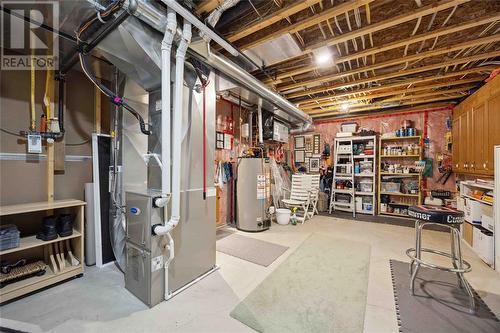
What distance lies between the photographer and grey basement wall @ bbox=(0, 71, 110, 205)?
6.83 ft

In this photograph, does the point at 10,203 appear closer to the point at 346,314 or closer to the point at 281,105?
the point at 346,314

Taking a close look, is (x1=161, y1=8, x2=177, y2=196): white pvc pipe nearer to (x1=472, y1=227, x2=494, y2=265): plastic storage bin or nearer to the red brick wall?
(x1=472, y1=227, x2=494, y2=265): plastic storage bin

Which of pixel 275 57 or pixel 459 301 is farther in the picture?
pixel 275 57

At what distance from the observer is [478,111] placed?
328 centimetres

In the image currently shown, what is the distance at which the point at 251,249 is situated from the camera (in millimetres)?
3020

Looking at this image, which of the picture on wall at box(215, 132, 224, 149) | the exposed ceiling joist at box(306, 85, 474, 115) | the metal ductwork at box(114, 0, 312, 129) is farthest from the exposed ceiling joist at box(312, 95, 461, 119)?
the metal ductwork at box(114, 0, 312, 129)

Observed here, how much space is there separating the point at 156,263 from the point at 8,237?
1.33 m

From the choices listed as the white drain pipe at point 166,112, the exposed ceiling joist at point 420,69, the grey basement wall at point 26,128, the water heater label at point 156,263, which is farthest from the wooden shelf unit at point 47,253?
the exposed ceiling joist at point 420,69

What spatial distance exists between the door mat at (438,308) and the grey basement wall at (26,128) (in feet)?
11.9

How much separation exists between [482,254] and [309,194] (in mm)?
2722

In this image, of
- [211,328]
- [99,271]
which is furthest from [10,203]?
[211,328]

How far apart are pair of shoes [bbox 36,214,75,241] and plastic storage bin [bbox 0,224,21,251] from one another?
0.64 feet

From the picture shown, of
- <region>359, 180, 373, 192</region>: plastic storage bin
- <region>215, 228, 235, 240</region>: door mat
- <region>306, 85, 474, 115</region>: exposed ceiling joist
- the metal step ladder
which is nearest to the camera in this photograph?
<region>215, 228, 235, 240</region>: door mat

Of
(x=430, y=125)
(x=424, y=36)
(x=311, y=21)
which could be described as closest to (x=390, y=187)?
(x=430, y=125)
